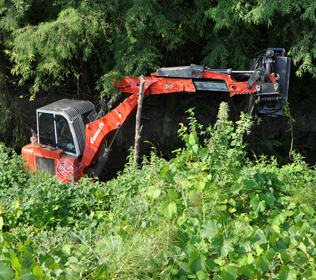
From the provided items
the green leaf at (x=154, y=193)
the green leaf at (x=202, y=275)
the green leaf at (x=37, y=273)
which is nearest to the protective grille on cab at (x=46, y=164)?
the green leaf at (x=154, y=193)

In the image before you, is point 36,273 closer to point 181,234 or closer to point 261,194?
point 181,234

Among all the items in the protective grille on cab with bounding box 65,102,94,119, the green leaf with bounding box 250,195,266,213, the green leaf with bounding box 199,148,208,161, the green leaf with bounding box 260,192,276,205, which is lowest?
the green leaf with bounding box 250,195,266,213

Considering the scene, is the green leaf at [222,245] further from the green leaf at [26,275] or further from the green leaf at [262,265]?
the green leaf at [26,275]

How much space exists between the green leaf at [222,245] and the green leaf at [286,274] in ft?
1.35

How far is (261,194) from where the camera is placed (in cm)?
368

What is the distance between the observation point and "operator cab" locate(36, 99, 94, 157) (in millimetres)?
6809

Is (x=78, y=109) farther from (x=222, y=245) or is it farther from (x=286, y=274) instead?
(x=286, y=274)

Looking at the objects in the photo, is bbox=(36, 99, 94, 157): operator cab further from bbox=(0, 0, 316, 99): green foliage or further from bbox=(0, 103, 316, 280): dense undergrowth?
bbox=(0, 103, 316, 280): dense undergrowth

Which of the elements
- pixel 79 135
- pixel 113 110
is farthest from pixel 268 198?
pixel 79 135

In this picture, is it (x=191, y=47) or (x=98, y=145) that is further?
(x=191, y=47)

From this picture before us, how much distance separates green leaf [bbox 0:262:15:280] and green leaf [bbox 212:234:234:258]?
1.56 meters

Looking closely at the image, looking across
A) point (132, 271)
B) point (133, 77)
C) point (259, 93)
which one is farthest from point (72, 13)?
point (132, 271)

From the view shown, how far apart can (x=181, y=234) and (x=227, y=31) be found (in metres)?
6.68

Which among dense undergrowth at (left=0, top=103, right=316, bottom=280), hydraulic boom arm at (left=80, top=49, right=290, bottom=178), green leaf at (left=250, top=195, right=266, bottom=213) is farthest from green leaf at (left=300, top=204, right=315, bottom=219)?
hydraulic boom arm at (left=80, top=49, right=290, bottom=178)
